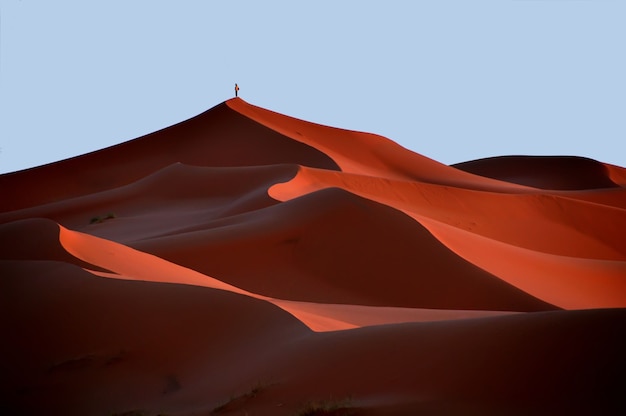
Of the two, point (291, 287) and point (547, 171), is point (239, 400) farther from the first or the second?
point (547, 171)

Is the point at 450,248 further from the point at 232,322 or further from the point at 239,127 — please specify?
the point at 239,127

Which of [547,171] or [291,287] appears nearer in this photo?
[291,287]

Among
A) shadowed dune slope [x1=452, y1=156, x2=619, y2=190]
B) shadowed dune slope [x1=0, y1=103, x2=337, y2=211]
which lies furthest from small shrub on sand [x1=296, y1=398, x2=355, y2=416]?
shadowed dune slope [x1=452, y1=156, x2=619, y2=190]

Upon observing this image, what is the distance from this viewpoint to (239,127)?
40.8 meters

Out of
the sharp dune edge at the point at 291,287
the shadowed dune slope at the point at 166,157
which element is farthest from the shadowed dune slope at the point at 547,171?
the shadowed dune slope at the point at 166,157

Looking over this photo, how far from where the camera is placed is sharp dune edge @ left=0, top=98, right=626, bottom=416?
27.4ft

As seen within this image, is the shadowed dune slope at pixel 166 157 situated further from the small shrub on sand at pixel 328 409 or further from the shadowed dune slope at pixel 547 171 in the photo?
the small shrub on sand at pixel 328 409

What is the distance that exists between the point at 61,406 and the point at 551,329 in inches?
169

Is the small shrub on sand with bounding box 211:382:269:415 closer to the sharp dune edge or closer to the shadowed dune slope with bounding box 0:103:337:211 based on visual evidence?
the sharp dune edge

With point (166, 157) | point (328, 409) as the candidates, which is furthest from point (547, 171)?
point (328, 409)

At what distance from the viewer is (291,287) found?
1805cm

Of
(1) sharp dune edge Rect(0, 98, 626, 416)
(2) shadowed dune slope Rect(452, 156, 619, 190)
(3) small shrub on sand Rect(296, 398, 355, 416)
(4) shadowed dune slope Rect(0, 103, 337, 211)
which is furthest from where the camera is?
(2) shadowed dune slope Rect(452, 156, 619, 190)

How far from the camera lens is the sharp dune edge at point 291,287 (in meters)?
8.35

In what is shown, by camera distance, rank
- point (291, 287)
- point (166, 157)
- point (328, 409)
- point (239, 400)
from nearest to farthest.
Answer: point (328, 409), point (239, 400), point (291, 287), point (166, 157)
